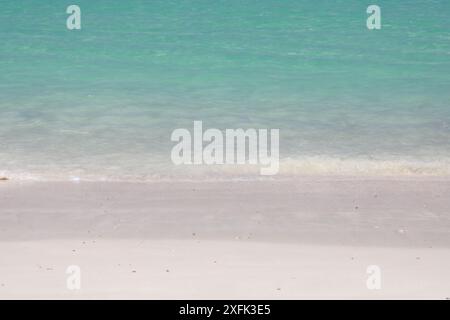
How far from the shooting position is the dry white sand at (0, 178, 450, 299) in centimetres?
526

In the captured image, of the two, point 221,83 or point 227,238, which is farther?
point 221,83

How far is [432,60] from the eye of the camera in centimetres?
1527

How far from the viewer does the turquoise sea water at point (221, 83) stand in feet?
31.0

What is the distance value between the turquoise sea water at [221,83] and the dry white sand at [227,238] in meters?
1.02

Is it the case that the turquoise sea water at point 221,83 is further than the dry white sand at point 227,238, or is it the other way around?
the turquoise sea water at point 221,83

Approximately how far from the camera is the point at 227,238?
20.9 ft

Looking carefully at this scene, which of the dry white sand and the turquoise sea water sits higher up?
the turquoise sea water

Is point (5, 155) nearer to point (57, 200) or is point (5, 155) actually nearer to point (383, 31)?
point (57, 200)

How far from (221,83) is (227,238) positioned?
7.59m

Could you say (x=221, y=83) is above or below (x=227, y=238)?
above

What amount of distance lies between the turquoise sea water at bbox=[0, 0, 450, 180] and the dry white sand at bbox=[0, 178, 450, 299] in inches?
40.0

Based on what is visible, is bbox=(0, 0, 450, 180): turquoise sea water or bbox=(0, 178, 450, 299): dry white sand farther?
bbox=(0, 0, 450, 180): turquoise sea water

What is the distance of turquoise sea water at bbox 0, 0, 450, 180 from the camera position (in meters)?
9.44

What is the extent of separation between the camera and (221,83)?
1366 centimetres
